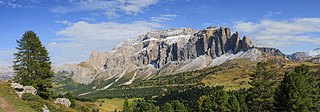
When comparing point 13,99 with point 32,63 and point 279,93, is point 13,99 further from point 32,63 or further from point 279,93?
point 279,93

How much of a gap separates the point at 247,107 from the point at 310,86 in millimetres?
17679

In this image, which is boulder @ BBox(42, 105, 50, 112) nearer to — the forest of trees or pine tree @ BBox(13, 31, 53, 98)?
pine tree @ BBox(13, 31, 53, 98)

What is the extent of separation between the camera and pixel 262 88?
60.4m

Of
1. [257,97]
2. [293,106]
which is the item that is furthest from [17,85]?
[293,106]

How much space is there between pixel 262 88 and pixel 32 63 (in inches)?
1813

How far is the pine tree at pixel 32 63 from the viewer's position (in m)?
63.2

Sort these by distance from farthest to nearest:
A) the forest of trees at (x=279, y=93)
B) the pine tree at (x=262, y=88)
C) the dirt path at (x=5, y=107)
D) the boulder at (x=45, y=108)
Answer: the pine tree at (x=262, y=88) → the forest of trees at (x=279, y=93) → the boulder at (x=45, y=108) → the dirt path at (x=5, y=107)

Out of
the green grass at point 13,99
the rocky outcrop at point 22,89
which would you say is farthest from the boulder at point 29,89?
the green grass at point 13,99

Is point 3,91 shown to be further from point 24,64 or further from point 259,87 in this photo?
point 259,87

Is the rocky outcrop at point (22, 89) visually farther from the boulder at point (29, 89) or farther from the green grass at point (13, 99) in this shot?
the green grass at point (13, 99)

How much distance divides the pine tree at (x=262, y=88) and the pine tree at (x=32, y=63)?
137 feet

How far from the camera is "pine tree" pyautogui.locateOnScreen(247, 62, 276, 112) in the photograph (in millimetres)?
59969

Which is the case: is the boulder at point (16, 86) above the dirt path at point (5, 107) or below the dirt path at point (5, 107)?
above

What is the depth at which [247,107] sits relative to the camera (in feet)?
245
